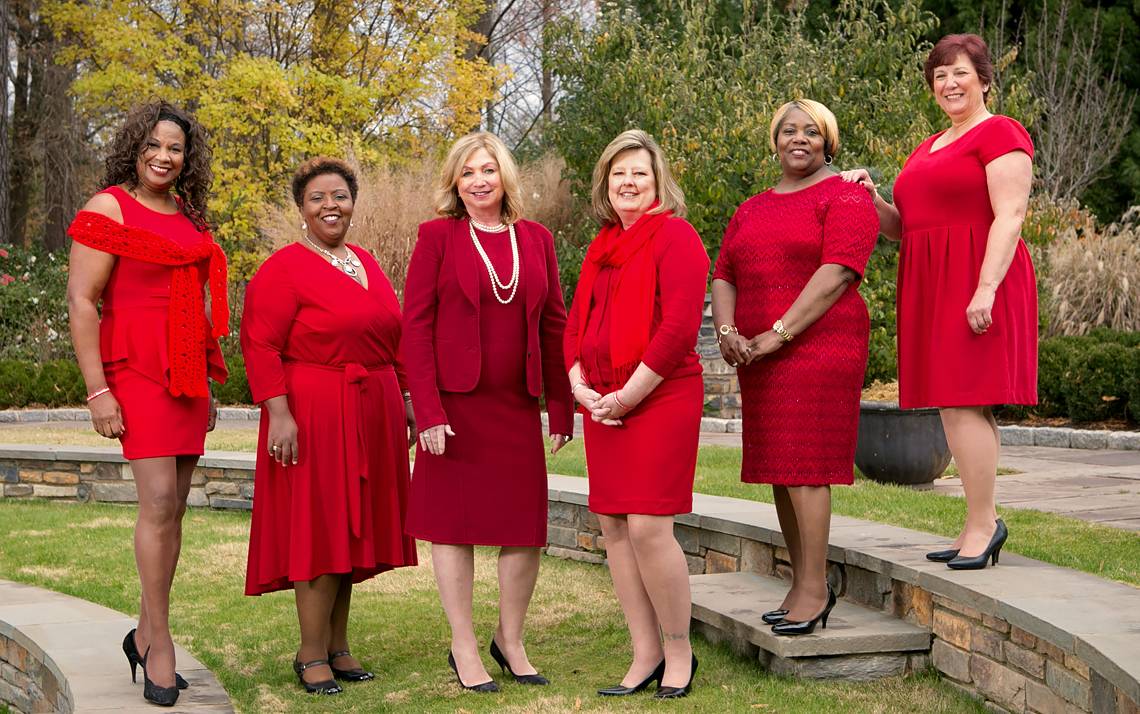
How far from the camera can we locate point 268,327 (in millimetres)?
4293

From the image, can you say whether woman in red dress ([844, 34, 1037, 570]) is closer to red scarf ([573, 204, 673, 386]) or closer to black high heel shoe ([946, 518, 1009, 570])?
black high heel shoe ([946, 518, 1009, 570])

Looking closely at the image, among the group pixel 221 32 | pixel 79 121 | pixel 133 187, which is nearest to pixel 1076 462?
pixel 133 187

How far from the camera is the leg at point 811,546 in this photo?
13.2 ft

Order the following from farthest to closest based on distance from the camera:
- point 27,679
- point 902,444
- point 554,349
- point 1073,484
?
point 1073,484 → point 902,444 → point 27,679 → point 554,349

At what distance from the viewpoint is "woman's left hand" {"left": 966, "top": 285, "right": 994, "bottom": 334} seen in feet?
12.9

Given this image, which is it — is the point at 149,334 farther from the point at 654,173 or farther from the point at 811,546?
the point at 811,546

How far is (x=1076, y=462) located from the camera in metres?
8.75

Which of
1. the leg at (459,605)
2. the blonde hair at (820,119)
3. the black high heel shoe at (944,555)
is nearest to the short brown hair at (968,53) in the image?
the blonde hair at (820,119)

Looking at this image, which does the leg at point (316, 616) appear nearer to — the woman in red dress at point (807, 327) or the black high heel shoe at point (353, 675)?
the black high heel shoe at point (353, 675)

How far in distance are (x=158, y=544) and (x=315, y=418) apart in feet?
2.22

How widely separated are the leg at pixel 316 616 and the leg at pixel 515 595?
1.93 ft

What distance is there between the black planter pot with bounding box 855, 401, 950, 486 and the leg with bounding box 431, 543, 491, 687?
3.51 metres

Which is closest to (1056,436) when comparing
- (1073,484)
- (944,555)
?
(1073,484)

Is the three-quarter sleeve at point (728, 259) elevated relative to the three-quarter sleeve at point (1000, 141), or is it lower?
lower
